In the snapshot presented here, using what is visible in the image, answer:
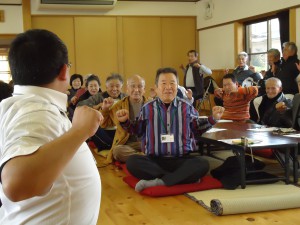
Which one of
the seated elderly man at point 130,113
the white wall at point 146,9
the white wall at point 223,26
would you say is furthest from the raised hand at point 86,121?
the white wall at point 146,9

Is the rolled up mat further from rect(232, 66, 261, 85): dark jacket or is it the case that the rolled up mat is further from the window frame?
the window frame

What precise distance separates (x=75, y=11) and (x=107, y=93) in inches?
196

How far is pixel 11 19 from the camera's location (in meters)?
9.11

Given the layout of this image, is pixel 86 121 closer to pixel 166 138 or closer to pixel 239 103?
pixel 166 138

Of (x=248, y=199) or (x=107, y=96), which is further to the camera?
(x=107, y=96)

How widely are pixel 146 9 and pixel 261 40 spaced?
309cm

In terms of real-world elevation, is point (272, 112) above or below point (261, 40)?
below

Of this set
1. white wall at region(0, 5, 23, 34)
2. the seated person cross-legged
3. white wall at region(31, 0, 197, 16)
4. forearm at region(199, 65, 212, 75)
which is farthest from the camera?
white wall at region(31, 0, 197, 16)

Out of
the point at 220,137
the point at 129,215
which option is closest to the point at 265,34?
the point at 220,137

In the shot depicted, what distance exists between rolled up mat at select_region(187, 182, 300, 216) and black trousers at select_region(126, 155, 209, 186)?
7.1 inches

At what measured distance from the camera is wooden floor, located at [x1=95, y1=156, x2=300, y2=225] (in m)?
2.73

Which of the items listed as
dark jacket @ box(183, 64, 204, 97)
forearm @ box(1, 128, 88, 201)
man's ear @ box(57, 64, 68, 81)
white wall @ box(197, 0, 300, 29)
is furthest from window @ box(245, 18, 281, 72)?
forearm @ box(1, 128, 88, 201)

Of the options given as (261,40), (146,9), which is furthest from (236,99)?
(146,9)

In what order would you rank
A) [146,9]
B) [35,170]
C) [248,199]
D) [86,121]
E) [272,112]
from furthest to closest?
[146,9] < [272,112] < [248,199] < [86,121] < [35,170]
